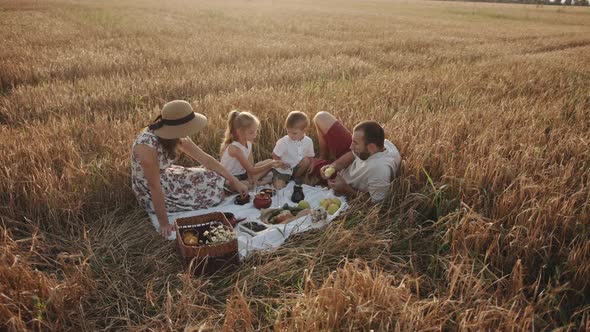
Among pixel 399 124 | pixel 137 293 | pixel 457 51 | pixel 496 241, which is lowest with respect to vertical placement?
pixel 137 293

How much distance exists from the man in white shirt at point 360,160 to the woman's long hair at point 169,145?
1.60 m

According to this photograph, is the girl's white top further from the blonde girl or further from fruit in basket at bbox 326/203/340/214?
fruit in basket at bbox 326/203/340/214

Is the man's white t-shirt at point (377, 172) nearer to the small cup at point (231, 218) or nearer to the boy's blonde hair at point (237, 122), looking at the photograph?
the boy's blonde hair at point (237, 122)

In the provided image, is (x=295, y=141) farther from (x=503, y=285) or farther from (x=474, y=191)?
(x=503, y=285)

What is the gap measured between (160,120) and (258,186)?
152cm

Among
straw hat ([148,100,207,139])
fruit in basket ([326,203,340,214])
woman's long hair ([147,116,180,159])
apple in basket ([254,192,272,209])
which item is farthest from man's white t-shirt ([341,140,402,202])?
woman's long hair ([147,116,180,159])

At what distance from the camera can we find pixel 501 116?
5.47 metres

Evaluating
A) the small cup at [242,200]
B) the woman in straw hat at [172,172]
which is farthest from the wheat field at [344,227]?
the small cup at [242,200]

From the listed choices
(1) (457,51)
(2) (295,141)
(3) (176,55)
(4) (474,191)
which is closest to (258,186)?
(2) (295,141)

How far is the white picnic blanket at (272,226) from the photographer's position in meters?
3.38

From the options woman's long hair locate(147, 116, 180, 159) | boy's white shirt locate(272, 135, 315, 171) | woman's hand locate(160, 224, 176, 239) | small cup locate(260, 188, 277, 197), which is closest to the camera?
woman's hand locate(160, 224, 176, 239)

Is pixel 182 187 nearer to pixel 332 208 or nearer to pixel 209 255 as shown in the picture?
pixel 209 255

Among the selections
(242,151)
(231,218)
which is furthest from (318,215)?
(242,151)

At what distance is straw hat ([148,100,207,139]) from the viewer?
3.52 metres
